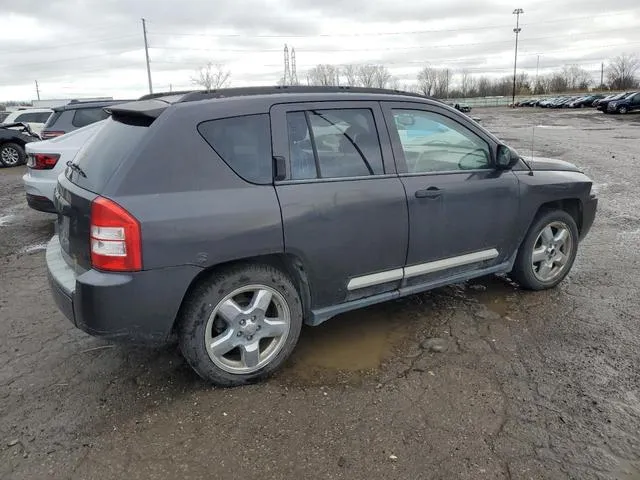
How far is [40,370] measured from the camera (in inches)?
140

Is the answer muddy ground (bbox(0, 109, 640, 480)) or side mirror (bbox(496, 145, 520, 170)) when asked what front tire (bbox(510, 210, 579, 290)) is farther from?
side mirror (bbox(496, 145, 520, 170))

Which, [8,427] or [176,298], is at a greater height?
[176,298]

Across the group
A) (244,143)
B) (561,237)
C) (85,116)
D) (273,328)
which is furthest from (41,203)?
(561,237)

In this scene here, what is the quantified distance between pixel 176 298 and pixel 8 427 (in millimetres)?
1180

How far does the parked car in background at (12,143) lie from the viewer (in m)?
15.6

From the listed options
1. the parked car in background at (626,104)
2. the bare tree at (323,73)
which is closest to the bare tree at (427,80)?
the bare tree at (323,73)

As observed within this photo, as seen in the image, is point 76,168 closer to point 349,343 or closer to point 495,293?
point 349,343

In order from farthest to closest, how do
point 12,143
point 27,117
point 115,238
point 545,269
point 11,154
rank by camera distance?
point 27,117
point 11,154
point 12,143
point 545,269
point 115,238

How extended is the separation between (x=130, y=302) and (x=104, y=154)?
3.18ft

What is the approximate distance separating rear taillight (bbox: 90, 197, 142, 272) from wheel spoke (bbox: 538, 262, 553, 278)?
11.3ft

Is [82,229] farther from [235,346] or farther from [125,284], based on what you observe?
[235,346]

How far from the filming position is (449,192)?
3.81 metres

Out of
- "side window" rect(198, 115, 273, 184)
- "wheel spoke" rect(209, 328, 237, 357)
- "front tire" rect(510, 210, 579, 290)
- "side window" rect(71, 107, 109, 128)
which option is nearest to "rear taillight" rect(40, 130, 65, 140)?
"side window" rect(71, 107, 109, 128)

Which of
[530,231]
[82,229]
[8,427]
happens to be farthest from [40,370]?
[530,231]
